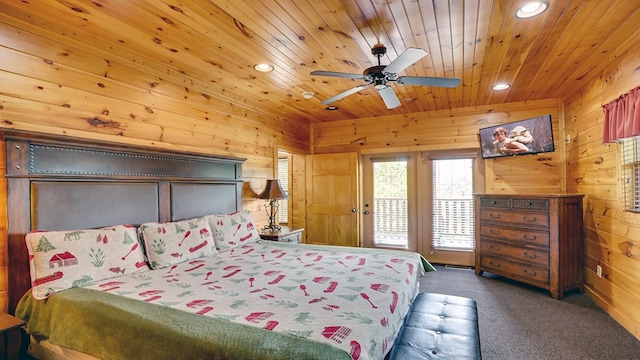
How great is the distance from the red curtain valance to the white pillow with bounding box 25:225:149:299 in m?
3.99

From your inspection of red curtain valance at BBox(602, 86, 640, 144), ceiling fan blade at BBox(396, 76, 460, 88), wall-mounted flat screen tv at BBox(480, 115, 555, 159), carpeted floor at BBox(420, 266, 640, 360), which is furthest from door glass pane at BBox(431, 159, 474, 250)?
ceiling fan blade at BBox(396, 76, 460, 88)

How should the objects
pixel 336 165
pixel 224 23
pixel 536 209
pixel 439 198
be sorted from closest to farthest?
pixel 224 23
pixel 536 209
pixel 439 198
pixel 336 165

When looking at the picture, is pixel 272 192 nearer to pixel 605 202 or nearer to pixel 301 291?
pixel 301 291

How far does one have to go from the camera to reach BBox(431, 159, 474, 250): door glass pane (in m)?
4.72

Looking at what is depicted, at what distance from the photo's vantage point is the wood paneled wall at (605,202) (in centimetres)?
267

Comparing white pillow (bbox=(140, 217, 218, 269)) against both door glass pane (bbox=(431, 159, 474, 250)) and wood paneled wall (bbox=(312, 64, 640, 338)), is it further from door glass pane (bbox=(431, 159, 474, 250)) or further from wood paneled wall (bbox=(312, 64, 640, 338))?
door glass pane (bbox=(431, 159, 474, 250))

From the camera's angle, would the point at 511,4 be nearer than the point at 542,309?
Yes

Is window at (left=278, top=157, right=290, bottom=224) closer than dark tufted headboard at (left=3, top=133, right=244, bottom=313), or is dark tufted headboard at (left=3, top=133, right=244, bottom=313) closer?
dark tufted headboard at (left=3, top=133, right=244, bottom=313)

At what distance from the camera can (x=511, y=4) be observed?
2.01 metres

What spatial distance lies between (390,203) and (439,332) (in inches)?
139

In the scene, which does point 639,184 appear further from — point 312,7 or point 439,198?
point 312,7

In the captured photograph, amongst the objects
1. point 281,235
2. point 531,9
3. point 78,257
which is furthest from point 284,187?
point 531,9

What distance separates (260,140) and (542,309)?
151 inches

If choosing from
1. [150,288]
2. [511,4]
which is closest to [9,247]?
[150,288]
